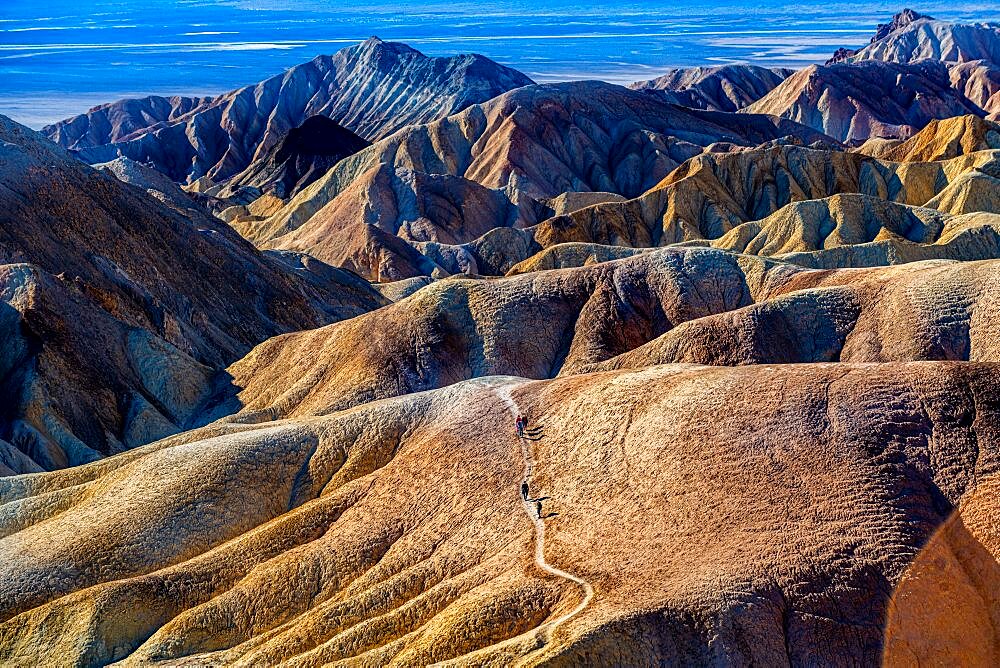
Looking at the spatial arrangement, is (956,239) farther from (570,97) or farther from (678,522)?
(570,97)

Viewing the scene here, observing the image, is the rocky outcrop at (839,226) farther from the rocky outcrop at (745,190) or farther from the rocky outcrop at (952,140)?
the rocky outcrop at (952,140)

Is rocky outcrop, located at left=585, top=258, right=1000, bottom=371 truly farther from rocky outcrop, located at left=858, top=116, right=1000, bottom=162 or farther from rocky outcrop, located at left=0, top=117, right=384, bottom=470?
rocky outcrop, located at left=858, top=116, right=1000, bottom=162

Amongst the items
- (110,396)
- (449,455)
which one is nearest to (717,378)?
(449,455)

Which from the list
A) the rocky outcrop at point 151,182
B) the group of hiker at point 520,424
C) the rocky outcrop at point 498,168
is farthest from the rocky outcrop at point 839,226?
the group of hiker at point 520,424

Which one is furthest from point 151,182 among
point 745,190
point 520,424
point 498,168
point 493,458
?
point 493,458

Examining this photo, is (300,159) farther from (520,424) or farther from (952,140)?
(520,424)

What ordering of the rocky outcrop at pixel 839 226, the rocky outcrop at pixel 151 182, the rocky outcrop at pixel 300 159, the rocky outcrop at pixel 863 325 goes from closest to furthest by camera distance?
the rocky outcrop at pixel 863 325, the rocky outcrop at pixel 839 226, the rocky outcrop at pixel 151 182, the rocky outcrop at pixel 300 159
